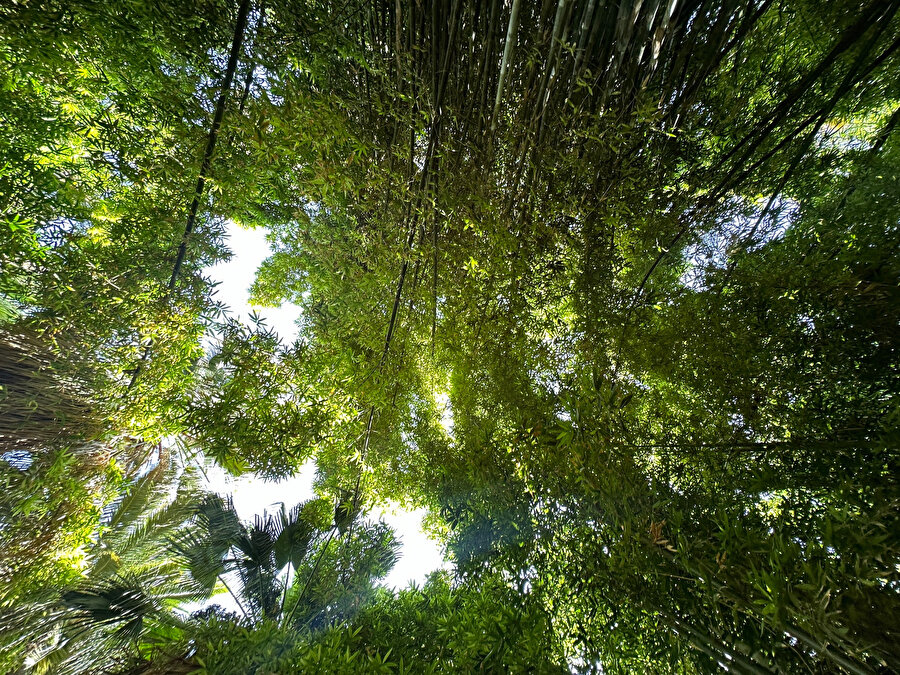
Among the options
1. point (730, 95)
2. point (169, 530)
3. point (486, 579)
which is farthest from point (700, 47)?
point (169, 530)

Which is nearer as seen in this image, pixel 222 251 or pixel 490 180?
pixel 490 180

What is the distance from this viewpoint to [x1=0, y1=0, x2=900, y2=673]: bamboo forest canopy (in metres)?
1.18

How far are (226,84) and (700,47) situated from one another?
2347 mm

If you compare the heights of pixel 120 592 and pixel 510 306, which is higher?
pixel 510 306

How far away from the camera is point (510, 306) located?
2.03 meters

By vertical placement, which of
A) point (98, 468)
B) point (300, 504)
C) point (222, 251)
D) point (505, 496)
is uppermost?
Answer: point (222, 251)

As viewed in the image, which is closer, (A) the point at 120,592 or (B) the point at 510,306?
(B) the point at 510,306

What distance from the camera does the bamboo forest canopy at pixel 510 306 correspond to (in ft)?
3.87

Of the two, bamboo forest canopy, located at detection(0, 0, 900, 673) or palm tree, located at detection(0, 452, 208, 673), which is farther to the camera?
palm tree, located at detection(0, 452, 208, 673)

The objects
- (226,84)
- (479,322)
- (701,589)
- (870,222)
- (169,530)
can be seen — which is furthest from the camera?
(169,530)

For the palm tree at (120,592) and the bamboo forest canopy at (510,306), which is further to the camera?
the palm tree at (120,592)

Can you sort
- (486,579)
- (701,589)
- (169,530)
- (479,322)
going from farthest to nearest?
(169,530) → (479,322) → (486,579) → (701,589)

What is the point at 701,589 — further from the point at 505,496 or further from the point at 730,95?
the point at 730,95

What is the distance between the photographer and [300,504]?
3092 millimetres
